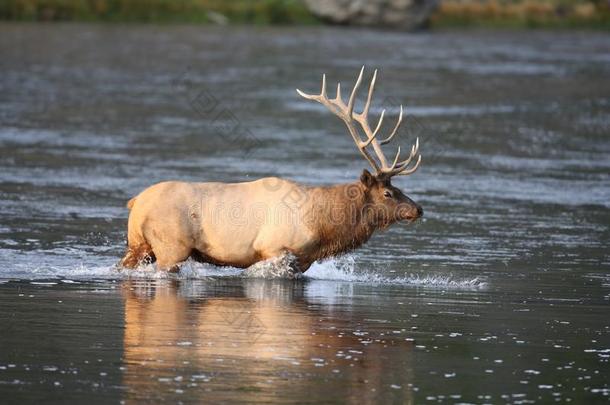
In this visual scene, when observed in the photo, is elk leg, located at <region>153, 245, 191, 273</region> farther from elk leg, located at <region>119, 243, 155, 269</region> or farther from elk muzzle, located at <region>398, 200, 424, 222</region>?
elk muzzle, located at <region>398, 200, 424, 222</region>

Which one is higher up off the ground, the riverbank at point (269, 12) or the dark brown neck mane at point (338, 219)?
the riverbank at point (269, 12)

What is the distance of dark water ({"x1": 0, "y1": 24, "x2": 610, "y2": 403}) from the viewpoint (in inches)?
344

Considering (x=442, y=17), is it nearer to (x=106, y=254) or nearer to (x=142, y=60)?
(x=142, y=60)

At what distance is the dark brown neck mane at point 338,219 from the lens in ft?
41.1

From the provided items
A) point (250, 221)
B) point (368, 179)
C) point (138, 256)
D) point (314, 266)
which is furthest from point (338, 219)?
point (138, 256)

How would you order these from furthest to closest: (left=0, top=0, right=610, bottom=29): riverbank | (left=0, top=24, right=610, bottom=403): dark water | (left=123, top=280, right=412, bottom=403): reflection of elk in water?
(left=0, top=0, right=610, bottom=29): riverbank, (left=0, top=24, right=610, bottom=403): dark water, (left=123, top=280, right=412, bottom=403): reflection of elk in water

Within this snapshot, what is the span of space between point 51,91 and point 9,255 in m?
A: 17.2

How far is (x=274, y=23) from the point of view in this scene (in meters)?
53.9

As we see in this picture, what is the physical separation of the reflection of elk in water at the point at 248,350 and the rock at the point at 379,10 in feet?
140

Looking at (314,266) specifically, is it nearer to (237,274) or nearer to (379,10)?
(237,274)

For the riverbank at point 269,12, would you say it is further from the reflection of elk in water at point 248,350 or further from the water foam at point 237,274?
the reflection of elk in water at point 248,350

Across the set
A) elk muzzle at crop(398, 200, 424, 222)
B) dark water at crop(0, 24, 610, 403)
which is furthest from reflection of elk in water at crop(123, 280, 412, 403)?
elk muzzle at crop(398, 200, 424, 222)

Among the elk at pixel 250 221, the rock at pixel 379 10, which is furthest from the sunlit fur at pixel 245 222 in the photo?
the rock at pixel 379 10

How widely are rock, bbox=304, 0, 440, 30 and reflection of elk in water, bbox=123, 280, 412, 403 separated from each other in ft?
140
